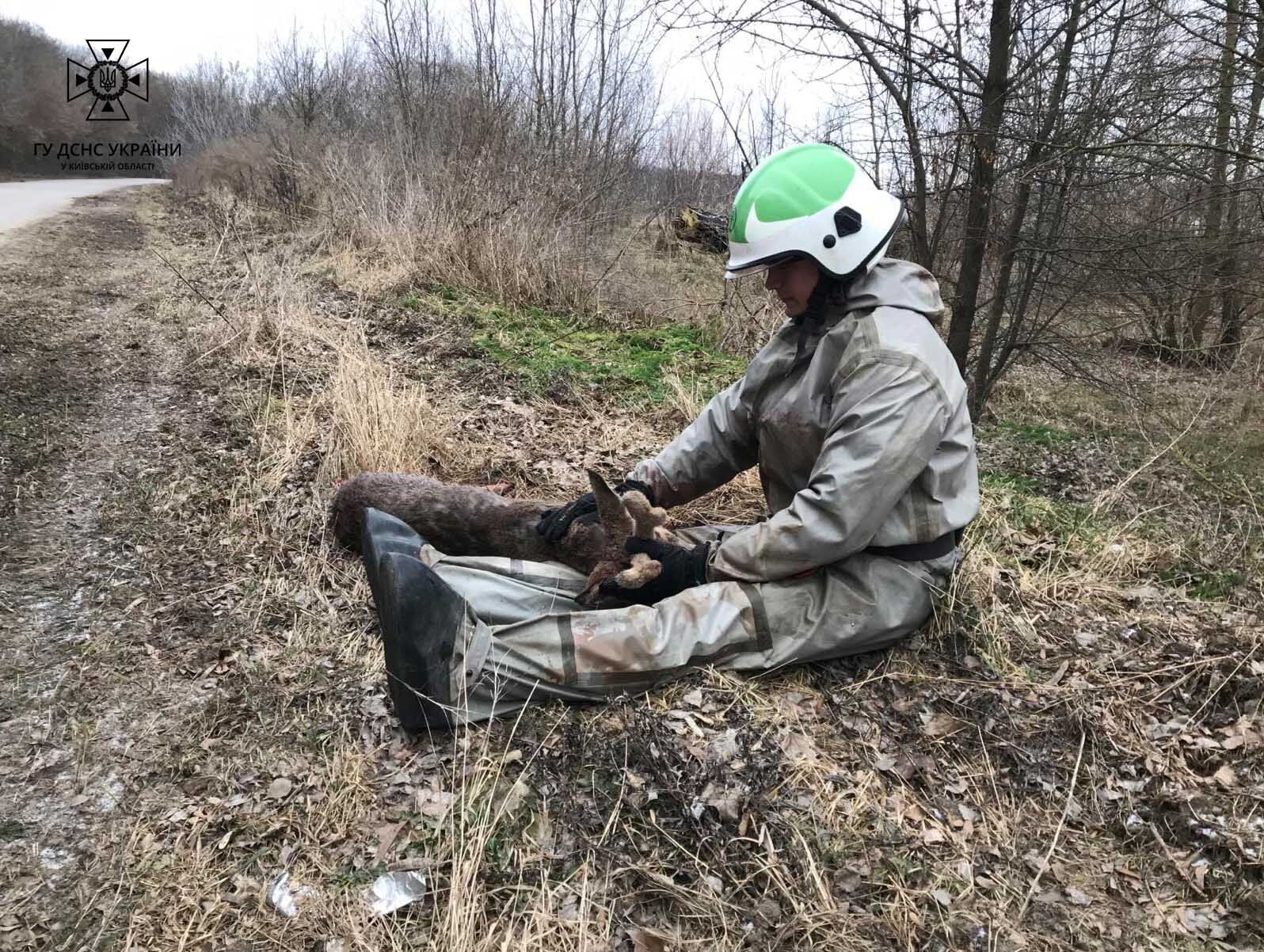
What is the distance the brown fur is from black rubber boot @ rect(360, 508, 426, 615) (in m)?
0.30

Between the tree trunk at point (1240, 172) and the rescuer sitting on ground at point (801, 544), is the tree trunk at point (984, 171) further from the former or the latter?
the rescuer sitting on ground at point (801, 544)

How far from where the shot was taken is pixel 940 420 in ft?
7.73

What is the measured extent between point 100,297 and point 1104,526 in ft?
27.4

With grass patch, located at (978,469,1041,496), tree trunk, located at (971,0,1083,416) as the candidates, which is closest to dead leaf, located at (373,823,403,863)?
grass patch, located at (978,469,1041,496)

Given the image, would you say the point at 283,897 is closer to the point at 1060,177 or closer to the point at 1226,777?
the point at 1226,777

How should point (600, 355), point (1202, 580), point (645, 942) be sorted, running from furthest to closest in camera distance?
point (600, 355) → point (1202, 580) → point (645, 942)

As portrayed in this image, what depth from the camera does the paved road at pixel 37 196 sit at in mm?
13305

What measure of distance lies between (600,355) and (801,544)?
4.23m

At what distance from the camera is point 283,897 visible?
1910mm

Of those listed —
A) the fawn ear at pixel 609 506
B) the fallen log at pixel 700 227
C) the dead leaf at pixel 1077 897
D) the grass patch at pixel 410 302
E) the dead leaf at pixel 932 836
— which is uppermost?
the fallen log at pixel 700 227

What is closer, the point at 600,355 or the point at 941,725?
the point at 941,725

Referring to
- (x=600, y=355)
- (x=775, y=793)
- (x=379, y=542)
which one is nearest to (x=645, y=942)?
(x=775, y=793)

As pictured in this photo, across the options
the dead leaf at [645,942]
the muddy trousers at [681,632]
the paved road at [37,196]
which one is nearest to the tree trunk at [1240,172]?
the muddy trousers at [681,632]

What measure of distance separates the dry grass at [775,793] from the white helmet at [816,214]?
1.25 m
